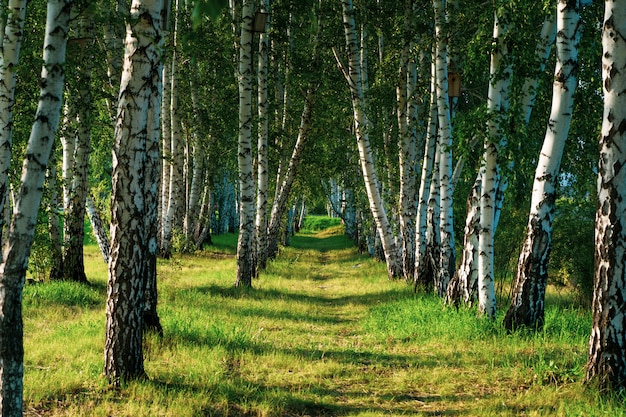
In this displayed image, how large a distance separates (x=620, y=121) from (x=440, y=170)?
21.3 ft

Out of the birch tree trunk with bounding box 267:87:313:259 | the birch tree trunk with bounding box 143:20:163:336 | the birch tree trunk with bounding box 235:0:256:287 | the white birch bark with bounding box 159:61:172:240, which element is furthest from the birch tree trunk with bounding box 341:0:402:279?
the birch tree trunk with bounding box 143:20:163:336

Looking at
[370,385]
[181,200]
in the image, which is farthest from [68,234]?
[181,200]

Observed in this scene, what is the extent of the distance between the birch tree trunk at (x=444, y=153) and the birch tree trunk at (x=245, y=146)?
4.35 meters

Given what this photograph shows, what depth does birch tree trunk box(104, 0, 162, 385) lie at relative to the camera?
230 inches

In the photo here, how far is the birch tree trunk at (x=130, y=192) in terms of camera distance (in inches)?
230

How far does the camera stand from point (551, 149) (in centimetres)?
756

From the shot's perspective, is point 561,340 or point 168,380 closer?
point 168,380

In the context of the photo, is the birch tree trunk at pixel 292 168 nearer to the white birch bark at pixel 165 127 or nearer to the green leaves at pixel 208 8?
the white birch bark at pixel 165 127

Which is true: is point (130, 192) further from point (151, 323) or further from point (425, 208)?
point (425, 208)

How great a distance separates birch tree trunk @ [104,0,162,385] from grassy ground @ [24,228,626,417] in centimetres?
47

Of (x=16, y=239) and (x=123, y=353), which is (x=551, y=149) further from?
(x=16, y=239)

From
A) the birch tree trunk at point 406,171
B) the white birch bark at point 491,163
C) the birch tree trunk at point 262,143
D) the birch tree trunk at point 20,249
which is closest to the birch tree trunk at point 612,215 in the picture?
the white birch bark at point 491,163

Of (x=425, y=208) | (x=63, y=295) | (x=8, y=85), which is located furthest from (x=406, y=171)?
(x=8, y=85)

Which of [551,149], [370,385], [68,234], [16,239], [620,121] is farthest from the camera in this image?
[68,234]
